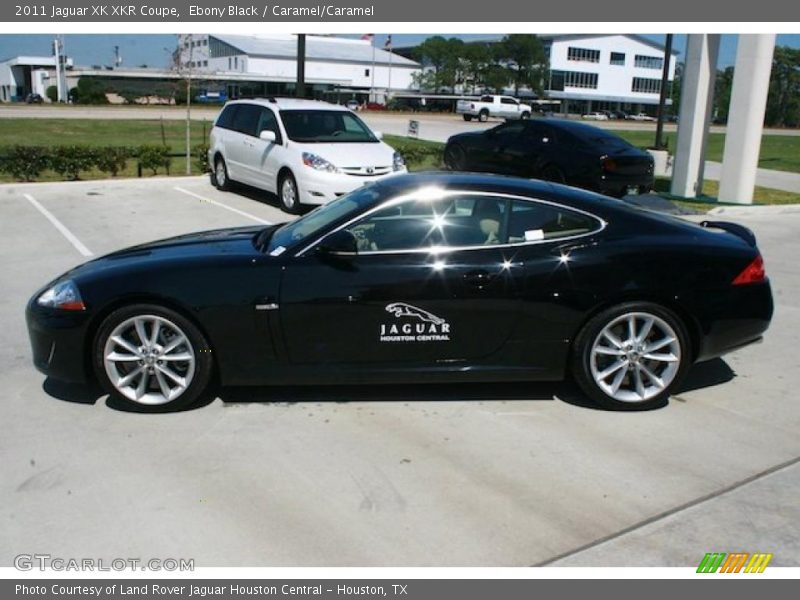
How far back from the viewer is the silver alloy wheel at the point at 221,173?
14320 mm

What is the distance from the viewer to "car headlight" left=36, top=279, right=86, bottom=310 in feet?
15.6

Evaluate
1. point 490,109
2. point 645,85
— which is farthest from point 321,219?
point 645,85

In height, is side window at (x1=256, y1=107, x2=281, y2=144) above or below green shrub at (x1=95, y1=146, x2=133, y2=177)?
above

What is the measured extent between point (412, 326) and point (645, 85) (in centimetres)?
12228

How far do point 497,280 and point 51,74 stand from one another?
104120 mm

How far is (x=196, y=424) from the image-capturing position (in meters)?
4.71

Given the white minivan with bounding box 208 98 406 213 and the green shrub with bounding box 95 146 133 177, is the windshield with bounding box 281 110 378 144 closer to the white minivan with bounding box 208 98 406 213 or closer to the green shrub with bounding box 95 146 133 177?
the white minivan with bounding box 208 98 406 213

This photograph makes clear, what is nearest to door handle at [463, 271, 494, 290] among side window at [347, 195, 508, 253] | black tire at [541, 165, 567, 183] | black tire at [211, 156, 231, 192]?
side window at [347, 195, 508, 253]

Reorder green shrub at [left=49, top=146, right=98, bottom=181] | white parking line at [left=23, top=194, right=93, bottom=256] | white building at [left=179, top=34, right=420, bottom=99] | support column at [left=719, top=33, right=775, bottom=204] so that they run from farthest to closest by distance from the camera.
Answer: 1. white building at [left=179, top=34, right=420, bottom=99]
2. green shrub at [left=49, top=146, right=98, bottom=181]
3. support column at [left=719, top=33, right=775, bottom=204]
4. white parking line at [left=23, top=194, right=93, bottom=256]

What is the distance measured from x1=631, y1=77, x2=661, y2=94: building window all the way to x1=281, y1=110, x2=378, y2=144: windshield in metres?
111

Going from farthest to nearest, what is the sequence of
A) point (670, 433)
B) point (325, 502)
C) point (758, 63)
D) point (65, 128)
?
point (65, 128) → point (758, 63) → point (670, 433) → point (325, 502)

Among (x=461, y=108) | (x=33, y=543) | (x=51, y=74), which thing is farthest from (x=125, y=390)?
(x=51, y=74)

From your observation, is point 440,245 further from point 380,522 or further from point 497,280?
point 380,522

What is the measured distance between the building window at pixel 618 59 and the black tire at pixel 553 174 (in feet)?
350
